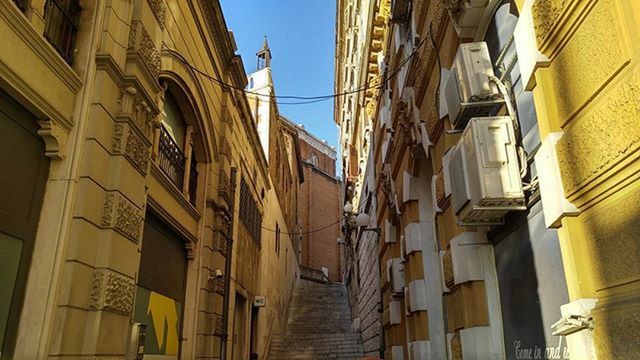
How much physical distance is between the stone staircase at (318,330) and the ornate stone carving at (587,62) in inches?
650

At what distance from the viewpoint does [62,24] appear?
5.73 meters

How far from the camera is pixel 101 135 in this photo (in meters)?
5.79

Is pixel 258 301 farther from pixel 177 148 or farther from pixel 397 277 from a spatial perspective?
pixel 177 148

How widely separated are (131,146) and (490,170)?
446 centimetres

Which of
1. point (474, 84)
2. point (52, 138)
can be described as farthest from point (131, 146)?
point (474, 84)

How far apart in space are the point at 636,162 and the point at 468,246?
3.00 m

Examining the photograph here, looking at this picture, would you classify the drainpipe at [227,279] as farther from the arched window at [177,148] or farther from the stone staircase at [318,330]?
the stone staircase at [318,330]

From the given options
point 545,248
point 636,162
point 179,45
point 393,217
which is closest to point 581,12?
point 636,162

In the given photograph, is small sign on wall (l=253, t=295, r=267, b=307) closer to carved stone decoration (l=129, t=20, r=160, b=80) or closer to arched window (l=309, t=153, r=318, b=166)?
carved stone decoration (l=129, t=20, r=160, b=80)

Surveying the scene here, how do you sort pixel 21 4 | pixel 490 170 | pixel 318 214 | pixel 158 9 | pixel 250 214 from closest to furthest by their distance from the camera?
1. pixel 490 170
2. pixel 21 4
3. pixel 158 9
4. pixel 250 214
5. pixel 318 214

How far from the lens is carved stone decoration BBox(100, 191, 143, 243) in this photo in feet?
19.0

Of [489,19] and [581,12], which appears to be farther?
[489,19]

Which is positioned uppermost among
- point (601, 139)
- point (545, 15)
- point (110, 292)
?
point (545, 15)

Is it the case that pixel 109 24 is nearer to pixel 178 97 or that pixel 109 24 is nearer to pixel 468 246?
pixel 178 97
